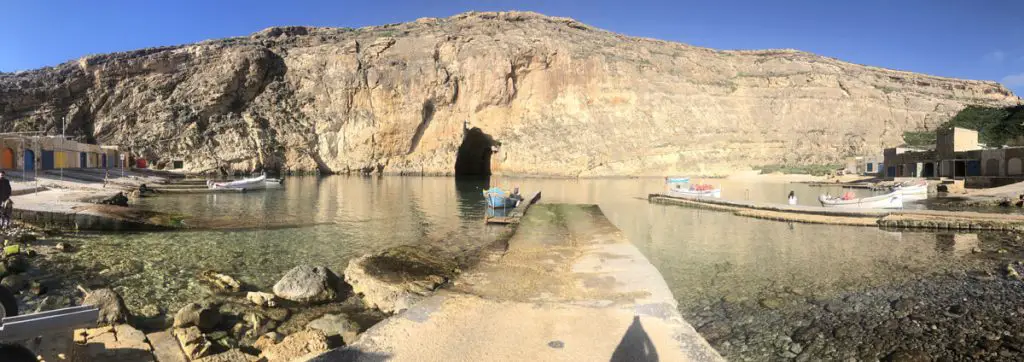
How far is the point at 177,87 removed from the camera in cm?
6662

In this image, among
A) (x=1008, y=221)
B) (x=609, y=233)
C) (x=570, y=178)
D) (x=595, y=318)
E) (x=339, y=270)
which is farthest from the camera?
(x=570, y=178)

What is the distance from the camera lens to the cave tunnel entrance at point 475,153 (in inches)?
2886

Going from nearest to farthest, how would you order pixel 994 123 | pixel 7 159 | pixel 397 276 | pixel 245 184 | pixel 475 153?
pixel 397 276, pixel 7 159, pixel 245 184, pixel 994 123, pixel 475 153

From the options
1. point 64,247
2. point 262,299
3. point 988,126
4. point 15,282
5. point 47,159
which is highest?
point 988,126

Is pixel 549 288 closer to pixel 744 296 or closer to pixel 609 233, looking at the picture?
pixel 744 296

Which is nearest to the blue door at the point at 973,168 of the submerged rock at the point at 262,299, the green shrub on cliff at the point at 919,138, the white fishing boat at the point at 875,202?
the white fishing boat at the point at 875,202

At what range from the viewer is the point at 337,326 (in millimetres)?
7496

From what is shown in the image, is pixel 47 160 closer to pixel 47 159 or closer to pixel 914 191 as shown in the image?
pixel 47 159

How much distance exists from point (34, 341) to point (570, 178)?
63025 millimetres

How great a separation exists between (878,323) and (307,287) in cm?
952

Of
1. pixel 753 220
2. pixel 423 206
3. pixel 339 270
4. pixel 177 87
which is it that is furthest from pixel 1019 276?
pixel 177 87

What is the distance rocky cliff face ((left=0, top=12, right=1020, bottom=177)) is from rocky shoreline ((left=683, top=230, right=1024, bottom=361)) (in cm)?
5891

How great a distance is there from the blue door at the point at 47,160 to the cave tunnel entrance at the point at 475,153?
42.1 m

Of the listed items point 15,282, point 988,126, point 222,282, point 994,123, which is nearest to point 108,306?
point 222,282
